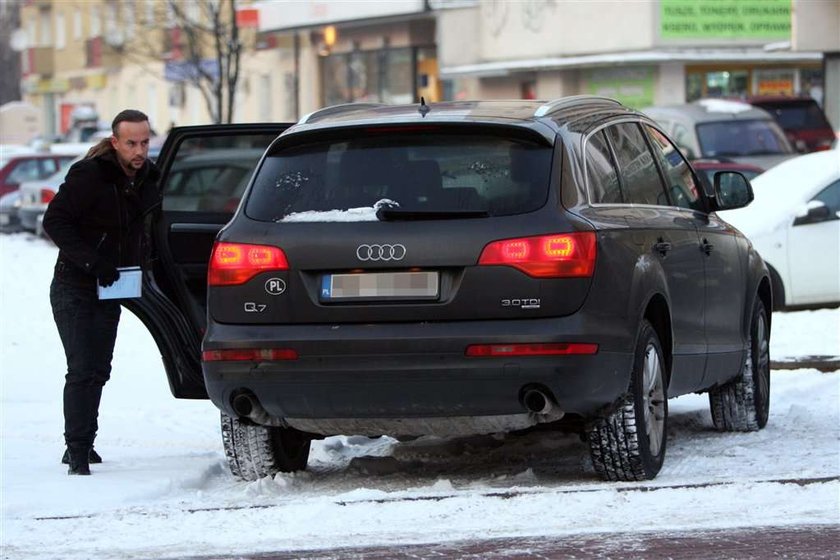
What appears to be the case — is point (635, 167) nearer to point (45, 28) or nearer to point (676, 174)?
point (676, 174)

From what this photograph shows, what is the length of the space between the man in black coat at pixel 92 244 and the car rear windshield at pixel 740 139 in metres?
15.9

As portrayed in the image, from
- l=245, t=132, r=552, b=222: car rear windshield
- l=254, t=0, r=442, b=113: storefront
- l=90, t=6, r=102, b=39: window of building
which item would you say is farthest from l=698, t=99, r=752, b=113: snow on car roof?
l=90, t=6, r=102, b=39: window of building

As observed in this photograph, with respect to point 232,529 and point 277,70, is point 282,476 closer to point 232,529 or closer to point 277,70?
point 232,529

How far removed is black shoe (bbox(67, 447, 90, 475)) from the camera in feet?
26.9

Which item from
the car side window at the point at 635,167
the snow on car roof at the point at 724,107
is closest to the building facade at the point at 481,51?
the snow on car roof at the point at 724,107

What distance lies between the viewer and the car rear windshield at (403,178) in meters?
7.00

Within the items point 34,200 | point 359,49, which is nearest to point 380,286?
point 34,200

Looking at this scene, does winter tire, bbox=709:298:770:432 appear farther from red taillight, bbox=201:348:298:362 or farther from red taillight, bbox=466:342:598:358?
red taillight, bbox=201:348:298:362

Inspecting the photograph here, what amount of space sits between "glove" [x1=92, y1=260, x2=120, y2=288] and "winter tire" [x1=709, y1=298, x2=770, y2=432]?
304 cm

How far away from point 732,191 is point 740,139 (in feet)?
49.8

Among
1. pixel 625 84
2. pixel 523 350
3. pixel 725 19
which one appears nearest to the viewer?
pixel 523 350

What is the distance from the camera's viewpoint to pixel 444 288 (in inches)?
271

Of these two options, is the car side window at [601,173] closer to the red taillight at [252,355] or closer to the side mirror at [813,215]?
the red taillight at [252,355]

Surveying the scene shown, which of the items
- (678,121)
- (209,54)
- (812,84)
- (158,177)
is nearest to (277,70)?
(209,54)
